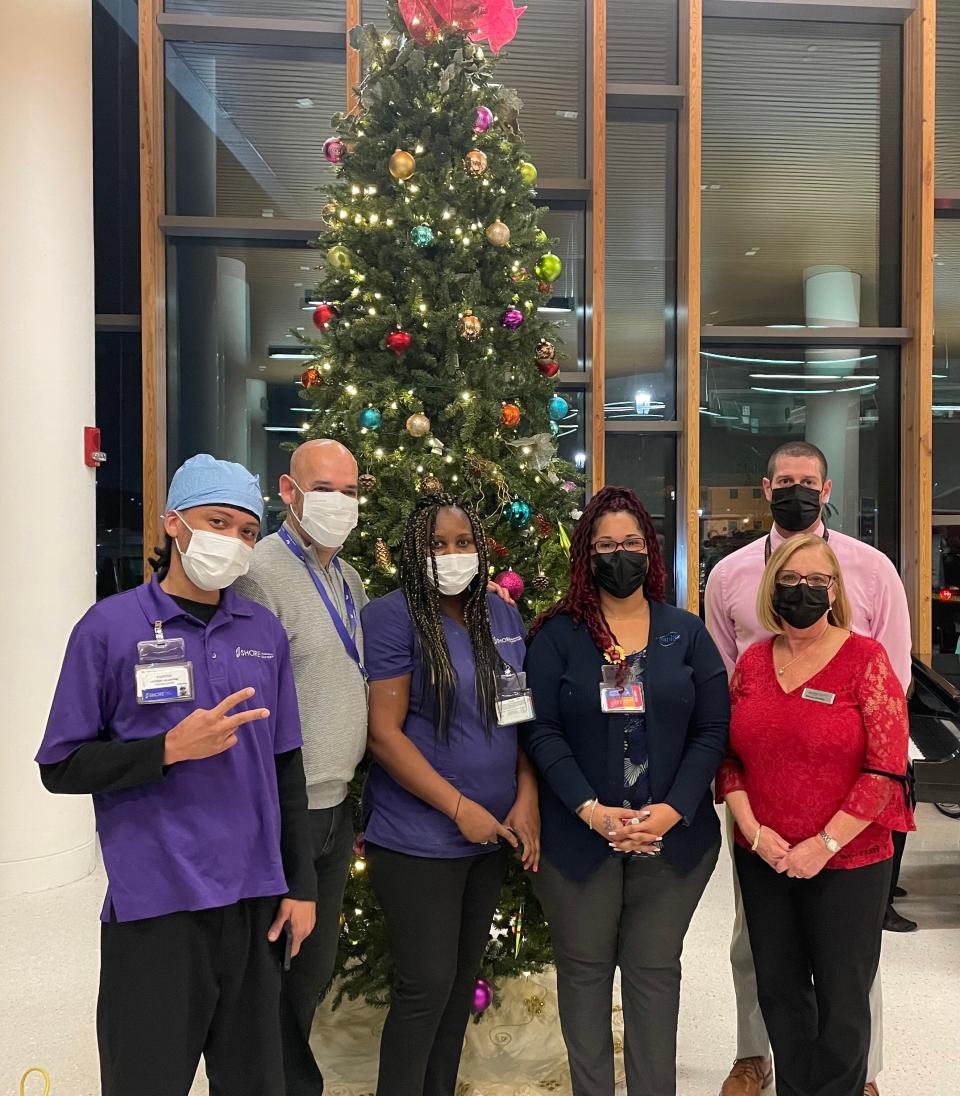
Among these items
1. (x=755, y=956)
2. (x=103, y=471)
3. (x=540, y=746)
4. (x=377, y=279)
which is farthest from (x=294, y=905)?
(x=103, y=471)

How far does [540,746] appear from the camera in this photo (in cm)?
224

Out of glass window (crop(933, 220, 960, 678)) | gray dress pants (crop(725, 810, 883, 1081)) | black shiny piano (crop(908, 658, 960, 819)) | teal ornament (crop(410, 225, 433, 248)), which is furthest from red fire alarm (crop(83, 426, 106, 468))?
glass window (crop(933, 220, 960, 678))

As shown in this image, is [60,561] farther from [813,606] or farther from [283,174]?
[813,606]

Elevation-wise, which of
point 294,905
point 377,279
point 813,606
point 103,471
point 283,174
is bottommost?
point 294,905

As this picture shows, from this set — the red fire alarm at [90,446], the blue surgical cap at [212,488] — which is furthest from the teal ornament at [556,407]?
the red fire alarm at [90,446]

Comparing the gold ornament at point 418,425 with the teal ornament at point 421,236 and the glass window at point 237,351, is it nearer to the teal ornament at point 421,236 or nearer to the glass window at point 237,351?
the teal ornament at point 421,236

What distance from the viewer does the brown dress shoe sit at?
2.78 meters

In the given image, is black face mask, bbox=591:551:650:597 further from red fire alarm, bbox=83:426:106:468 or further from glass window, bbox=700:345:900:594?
glass window, bbox=700:345:900:594

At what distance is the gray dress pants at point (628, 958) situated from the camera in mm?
2211

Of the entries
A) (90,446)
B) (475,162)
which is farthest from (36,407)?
(475,162)

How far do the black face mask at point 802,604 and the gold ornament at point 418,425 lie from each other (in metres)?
1.24

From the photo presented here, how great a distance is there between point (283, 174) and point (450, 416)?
3.94 metres

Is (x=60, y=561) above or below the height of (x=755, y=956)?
above

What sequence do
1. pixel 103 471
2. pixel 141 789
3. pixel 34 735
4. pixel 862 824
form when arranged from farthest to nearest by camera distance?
pixel 103 471 < pixel 34 735 < pixel 862 824 < pixel 141 789
